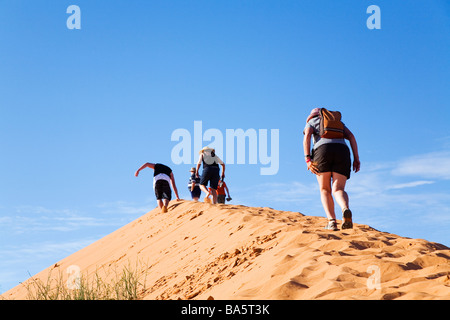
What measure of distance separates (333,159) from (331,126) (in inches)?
19.8

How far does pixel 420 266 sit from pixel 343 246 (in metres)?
0.95

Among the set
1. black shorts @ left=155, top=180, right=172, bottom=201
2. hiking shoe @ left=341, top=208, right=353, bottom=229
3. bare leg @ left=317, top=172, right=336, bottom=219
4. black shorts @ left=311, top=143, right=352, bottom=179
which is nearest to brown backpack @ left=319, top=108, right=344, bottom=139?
black shorts @ left=311, top=143, right=352, bottom=179

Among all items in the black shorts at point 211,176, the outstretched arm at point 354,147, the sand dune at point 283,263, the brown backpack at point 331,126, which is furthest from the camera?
the black shorts at point 211,176

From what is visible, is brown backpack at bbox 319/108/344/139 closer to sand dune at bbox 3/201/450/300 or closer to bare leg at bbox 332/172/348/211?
bare leg at bbox 332/172/348/211

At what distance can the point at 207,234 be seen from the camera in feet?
32.2

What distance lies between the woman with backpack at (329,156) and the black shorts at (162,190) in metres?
6.84

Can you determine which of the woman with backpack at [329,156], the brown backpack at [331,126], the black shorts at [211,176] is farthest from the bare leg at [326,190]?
the black shorts at [211,176]

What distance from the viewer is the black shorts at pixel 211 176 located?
45.5ft

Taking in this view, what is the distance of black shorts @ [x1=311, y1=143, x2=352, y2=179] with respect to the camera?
7730mm

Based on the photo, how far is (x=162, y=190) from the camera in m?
14.3

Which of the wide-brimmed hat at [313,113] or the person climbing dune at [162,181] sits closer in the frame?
the wide-brimmed hat at [313,113]

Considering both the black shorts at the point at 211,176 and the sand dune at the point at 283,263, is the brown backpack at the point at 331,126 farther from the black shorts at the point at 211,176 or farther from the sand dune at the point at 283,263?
the black shorts at the point at 211,176
